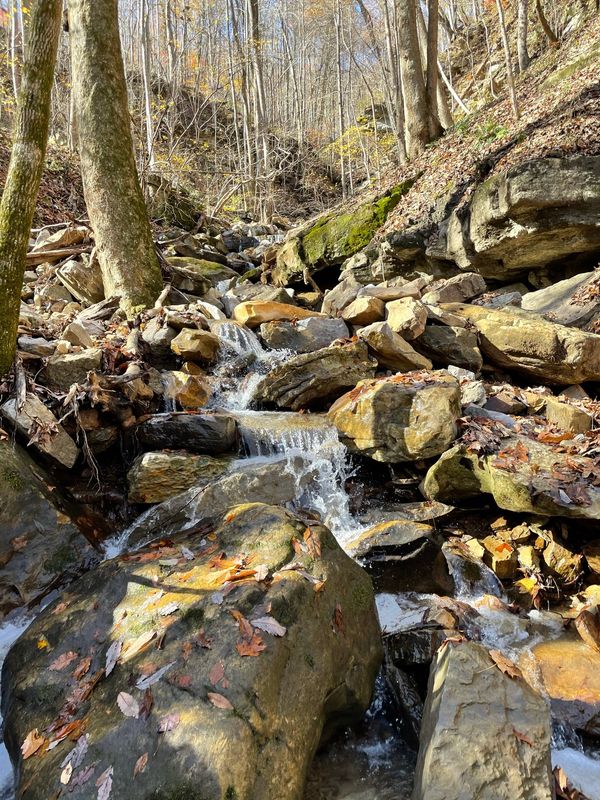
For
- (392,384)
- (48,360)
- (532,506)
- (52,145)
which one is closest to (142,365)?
(48,360)

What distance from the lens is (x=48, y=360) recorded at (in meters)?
5.59

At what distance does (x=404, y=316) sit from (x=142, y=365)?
402cm

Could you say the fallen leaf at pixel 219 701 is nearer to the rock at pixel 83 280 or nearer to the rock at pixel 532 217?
the rock at pixel 83 280

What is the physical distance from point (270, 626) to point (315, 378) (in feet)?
14.5

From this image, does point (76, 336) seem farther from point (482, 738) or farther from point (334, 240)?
point (334, 240)

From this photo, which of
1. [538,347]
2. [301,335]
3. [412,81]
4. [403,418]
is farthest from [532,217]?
[412,81]

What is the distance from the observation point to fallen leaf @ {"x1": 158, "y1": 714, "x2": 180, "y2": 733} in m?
2.41

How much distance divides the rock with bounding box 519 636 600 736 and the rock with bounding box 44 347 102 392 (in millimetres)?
5295

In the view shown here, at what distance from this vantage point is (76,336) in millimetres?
6449

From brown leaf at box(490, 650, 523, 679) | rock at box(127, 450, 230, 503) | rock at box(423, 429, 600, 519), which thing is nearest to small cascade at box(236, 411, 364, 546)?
rock at box(127, 450, 230, 503)

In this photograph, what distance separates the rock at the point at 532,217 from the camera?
816 cm

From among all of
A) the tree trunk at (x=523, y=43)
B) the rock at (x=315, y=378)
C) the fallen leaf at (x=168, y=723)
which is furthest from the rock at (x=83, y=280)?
the tree trunk at (x=523, y=43)

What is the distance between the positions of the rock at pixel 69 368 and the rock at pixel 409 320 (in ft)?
14.5

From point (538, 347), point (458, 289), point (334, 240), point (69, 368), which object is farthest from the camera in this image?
point (334, 240)
